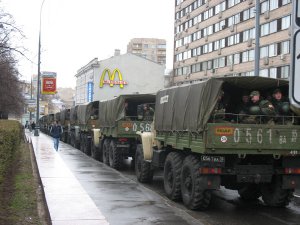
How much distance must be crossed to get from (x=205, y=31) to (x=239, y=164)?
72414mm

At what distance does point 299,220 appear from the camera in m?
8.92

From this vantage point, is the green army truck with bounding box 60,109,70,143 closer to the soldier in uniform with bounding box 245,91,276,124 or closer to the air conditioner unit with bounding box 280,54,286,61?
the air conditioner unit with bounding box 280,54,286,61

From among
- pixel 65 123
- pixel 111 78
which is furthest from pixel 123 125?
pixel 111 78

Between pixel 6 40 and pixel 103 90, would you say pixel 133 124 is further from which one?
pixel 103 90

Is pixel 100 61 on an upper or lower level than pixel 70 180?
upper

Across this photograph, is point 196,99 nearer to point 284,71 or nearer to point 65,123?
point 65,123

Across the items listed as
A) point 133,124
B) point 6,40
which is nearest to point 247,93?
point 133,124

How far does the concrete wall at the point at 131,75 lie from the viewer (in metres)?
87.7

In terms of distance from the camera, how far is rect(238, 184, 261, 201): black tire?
11.1 meters

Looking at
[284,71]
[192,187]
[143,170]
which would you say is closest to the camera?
[192,187]

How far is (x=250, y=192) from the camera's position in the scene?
37.0 ft

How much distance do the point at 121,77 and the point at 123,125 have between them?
71520 mm

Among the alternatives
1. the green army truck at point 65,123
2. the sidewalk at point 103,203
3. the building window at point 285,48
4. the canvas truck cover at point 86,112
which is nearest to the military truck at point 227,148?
the sidewalk at point 103,203

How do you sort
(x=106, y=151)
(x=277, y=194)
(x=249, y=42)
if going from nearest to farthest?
(x=277, y=194), (x=106, y=151), (x=249, y=42)
